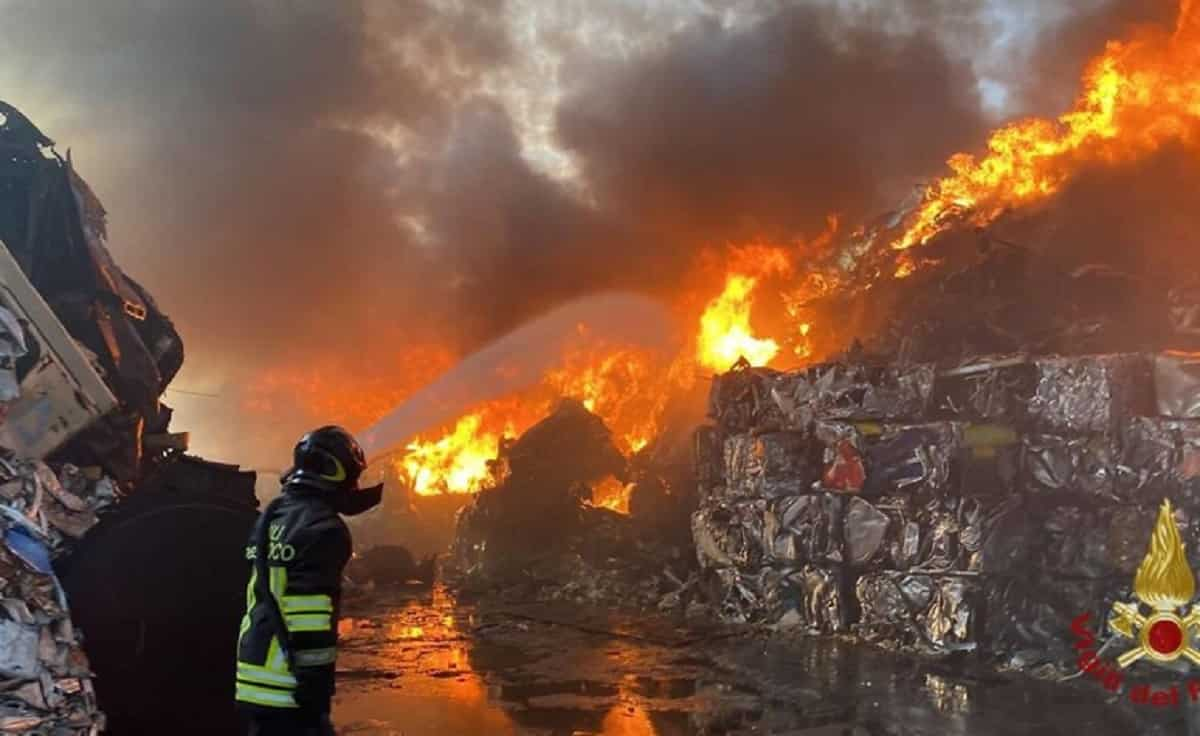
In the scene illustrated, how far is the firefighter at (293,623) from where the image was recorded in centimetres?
291

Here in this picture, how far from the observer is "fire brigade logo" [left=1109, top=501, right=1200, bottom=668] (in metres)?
5.89

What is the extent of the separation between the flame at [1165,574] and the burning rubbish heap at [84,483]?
241 inches

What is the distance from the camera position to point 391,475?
845 inches

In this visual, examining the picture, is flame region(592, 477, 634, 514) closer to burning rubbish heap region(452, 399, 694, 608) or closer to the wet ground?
burning rubbish heap region(452, 399, 694, 608)

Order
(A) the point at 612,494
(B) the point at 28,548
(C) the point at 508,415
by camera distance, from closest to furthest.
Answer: (B) the point at 28,548
(A) the point at 612,494
(C) the point at 508,415

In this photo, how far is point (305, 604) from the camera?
9.60 ft

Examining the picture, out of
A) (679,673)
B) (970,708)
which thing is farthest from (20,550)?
(970,708)

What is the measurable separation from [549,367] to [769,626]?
39.5 feet

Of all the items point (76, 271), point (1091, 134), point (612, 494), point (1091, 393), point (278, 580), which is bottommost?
point (278, 580)

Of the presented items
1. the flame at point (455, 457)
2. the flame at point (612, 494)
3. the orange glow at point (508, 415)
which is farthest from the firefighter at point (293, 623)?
the flame at point (455, 457)

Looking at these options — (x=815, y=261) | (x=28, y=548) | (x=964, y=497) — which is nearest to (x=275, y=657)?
(x=28, y=548)

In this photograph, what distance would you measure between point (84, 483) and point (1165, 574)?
8.69 m

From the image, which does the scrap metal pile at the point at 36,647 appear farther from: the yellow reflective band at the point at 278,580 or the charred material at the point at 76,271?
the yellow reflective band at the point at 278,580

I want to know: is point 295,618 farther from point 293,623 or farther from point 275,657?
point 275,657
